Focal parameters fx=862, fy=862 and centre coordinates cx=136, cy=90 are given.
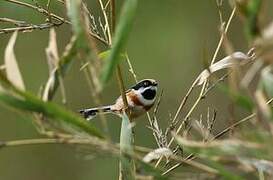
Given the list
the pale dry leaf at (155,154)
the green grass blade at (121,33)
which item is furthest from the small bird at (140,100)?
the green grass blade at (121,33)

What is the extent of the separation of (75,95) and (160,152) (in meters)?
3.01

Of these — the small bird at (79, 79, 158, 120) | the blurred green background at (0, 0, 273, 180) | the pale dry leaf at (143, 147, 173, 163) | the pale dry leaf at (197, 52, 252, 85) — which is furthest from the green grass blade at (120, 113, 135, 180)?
the blurred green background at (0, 0, 273, 180)

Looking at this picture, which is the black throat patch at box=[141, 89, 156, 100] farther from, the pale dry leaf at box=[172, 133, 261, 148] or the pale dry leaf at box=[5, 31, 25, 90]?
the pale dry leaf at box=[172, 133, 261, 148]

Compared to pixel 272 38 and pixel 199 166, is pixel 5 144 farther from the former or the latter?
pixel 272 38

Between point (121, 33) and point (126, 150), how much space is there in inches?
5.7

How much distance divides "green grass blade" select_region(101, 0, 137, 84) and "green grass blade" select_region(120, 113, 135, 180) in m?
0.10

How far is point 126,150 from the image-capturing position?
1.06 metres

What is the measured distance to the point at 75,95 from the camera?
13.8 feet

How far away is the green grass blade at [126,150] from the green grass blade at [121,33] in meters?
0.10

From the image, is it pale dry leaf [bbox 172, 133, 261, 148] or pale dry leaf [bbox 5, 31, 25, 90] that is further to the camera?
pale dry leaf [bbox 5, 31, 25, 90]

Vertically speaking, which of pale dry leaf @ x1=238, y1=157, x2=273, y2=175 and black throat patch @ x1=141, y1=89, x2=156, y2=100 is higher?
black throat patch @ x1=141, y1=89, x2=156, y2=100

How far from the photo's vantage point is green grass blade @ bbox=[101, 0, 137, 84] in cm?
106

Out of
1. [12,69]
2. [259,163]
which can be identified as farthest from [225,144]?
[12,69]

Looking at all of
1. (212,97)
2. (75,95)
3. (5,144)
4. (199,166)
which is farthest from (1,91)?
(75,95)
